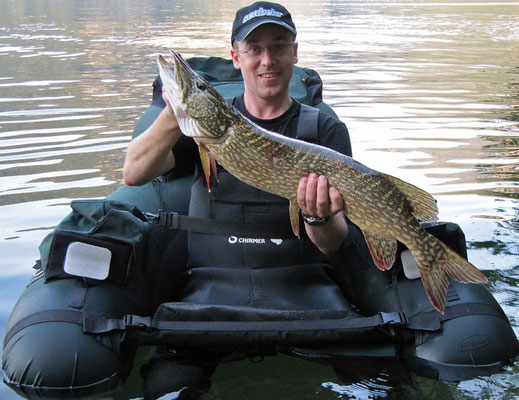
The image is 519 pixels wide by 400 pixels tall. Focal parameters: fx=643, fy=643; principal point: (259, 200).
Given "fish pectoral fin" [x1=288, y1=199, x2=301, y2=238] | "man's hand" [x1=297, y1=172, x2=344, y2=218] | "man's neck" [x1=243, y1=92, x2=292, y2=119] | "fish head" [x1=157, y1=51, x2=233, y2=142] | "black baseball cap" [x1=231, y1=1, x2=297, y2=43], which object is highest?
"black baseball cap" [x1=231, y1=1, x2=297, y2=43]

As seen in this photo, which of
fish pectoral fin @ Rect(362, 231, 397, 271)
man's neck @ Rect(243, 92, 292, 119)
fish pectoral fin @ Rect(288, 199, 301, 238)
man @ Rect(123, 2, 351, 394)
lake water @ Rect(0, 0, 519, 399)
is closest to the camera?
fish pectoral fin @ Rect(362, 231, 397, 271)

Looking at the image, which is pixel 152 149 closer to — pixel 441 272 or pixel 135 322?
pixel 135 322

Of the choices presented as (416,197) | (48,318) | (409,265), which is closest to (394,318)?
(409,265)

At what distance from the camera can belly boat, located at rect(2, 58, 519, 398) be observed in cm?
321

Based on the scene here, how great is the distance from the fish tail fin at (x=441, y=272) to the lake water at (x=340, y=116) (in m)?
0.54

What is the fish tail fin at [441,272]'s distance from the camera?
126 inches

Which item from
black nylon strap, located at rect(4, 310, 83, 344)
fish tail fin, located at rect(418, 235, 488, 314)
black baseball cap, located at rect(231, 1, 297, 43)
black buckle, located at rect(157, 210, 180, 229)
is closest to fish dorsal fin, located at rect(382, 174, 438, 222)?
fish tail fin, located at rect(418, 235, 488, 314)

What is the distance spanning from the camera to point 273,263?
12.5 ft

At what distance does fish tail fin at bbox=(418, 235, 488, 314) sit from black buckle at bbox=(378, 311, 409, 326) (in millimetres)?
246

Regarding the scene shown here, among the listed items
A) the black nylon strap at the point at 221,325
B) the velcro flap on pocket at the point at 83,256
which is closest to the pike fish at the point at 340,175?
the black nylon strap at the point at 221,325

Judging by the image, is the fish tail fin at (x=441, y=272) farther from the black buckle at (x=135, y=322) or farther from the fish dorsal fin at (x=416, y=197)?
the black buckle at (x=135, y=322)

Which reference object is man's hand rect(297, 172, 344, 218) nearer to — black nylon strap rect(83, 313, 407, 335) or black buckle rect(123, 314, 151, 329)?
black nylon strap rect(83, 313, 407, 335)

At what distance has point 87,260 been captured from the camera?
351cm

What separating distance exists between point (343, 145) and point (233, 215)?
788mm
